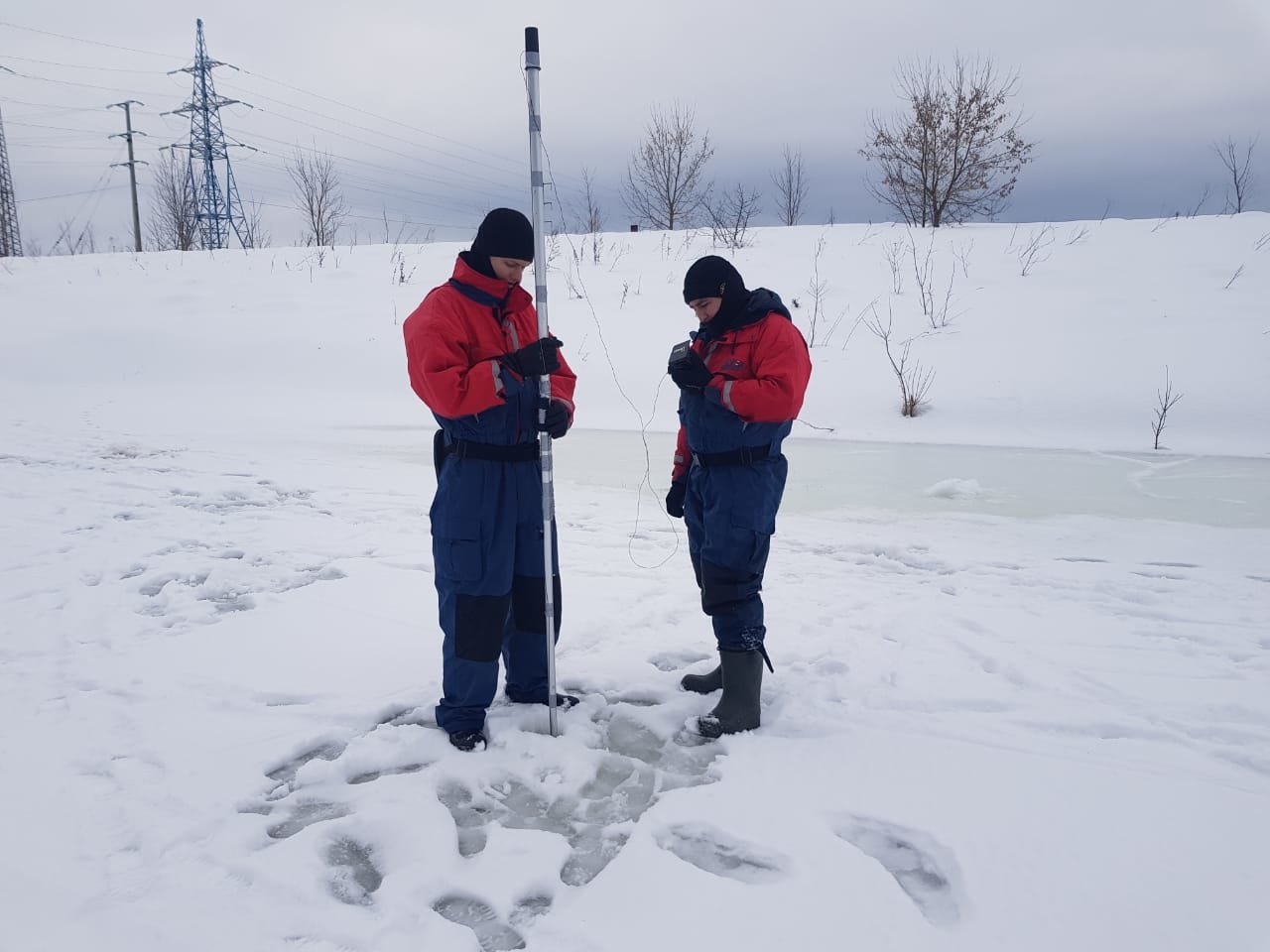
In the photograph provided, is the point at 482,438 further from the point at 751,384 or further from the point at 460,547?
the point at 751,384

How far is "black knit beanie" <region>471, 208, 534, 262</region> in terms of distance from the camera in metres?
2.65

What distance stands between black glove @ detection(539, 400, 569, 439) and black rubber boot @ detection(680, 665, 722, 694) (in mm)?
1199

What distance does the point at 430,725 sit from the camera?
114 inches

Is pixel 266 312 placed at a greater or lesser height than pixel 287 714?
greater

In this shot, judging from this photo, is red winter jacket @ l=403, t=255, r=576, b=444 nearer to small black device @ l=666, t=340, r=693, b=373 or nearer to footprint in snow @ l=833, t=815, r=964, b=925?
small black device @ l=666, t=340, r=693, b=373

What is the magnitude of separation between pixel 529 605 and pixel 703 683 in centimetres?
80

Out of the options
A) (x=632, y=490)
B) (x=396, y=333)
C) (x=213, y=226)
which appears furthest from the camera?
(x=213, y=226)

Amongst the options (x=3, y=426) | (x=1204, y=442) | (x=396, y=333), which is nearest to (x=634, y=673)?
(x=1204, y=442)

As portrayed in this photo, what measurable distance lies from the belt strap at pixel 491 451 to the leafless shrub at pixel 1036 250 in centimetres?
1189

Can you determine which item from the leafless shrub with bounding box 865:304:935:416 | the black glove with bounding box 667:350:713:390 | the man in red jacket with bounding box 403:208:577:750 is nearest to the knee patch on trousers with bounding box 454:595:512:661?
the man in red jacket with bounding box 403:208:577:750

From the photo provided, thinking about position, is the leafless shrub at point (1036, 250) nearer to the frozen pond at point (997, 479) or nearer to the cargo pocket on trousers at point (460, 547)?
the frozen pond at point (997, 479)

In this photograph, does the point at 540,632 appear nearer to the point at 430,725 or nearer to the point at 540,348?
the point at 430,725

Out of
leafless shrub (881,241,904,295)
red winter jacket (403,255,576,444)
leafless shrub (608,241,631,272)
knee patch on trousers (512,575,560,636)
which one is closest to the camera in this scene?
red winter jacket (403,255,576,444)

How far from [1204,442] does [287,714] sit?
340 inches
